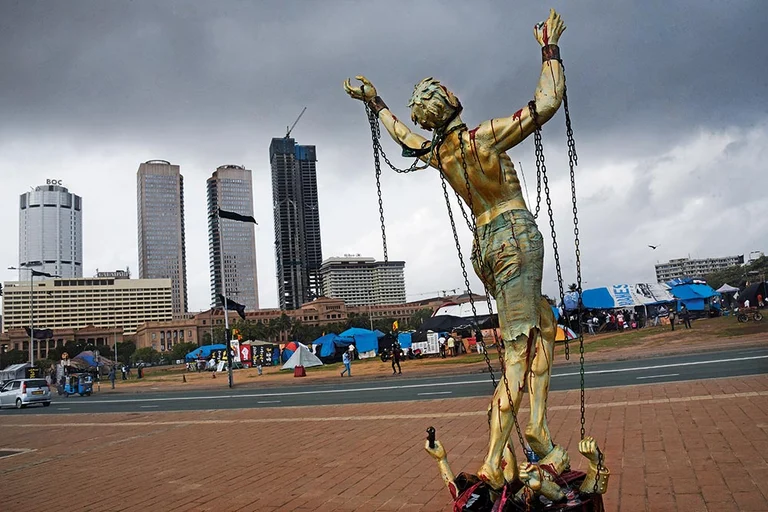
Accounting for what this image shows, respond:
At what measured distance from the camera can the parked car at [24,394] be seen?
23.4 meters

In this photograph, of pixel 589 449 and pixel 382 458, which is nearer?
pixel 589 449

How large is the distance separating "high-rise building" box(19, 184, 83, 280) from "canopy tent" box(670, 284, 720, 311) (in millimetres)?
192713

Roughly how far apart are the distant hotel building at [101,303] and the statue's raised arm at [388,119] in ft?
488

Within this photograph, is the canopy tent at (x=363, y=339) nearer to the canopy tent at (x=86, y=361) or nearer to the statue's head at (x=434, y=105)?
the canopy tent at (x=86, y=361)

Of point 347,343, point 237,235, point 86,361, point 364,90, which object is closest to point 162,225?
point 237,235

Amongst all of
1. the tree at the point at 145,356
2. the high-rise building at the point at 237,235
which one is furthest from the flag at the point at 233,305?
the high-rise building at the point at 237,235

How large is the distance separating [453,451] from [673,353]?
47.9ft

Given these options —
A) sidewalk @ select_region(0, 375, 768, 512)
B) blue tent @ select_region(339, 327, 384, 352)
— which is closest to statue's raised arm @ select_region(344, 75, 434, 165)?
sidewalk @ select_region(0, 375, 768, 512)

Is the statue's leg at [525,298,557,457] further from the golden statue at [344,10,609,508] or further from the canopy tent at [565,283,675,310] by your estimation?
the canopy tent at [565,283,675,310]

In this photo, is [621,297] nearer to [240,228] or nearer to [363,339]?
[363,339]

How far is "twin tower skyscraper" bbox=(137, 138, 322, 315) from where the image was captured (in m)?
132

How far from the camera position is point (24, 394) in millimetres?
23312

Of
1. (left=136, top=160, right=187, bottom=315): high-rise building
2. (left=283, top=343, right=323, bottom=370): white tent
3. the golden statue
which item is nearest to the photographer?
the golden statue

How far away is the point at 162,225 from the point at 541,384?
18868 centimetres
